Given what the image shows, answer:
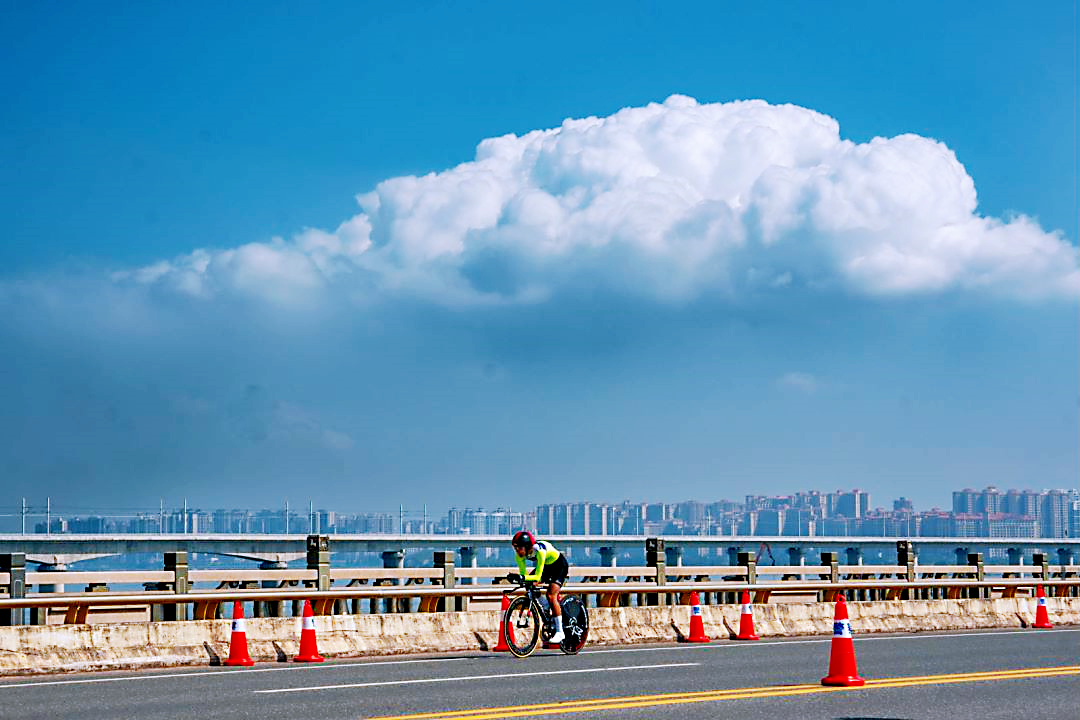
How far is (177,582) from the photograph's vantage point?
75.3ft

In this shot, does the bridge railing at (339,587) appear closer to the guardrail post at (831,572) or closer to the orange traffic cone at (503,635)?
the guardrail post at (831,572)

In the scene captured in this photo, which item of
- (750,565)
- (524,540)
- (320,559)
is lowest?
(750,565)

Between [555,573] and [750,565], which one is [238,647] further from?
[750,565]

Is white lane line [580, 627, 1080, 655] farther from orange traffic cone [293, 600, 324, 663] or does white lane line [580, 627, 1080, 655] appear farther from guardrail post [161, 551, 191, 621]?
guardrail post [161, 551, 191, 621]

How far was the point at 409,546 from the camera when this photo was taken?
82.4 metres

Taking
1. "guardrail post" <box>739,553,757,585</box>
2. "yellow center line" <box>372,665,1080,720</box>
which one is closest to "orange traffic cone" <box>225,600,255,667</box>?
"yellow center line" <box>372,665,1080,720</box>

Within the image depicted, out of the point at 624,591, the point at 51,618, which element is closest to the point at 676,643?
the point at 624,591

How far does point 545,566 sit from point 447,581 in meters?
6.52

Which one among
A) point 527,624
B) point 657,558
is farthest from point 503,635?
point 657,558

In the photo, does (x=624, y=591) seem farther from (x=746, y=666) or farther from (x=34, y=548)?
(x=34, y=548)

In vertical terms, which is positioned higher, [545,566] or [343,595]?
[545,566]

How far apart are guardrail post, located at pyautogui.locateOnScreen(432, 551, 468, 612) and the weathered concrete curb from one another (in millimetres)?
2939

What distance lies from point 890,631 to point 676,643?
5467 mm

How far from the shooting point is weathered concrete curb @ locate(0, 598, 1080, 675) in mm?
16781
